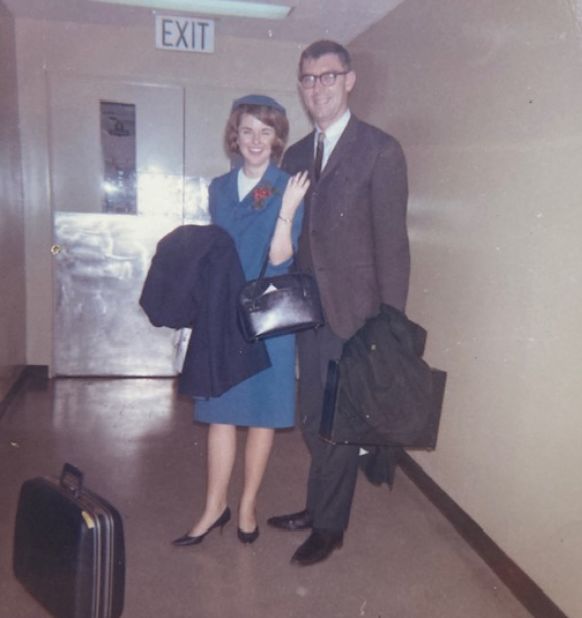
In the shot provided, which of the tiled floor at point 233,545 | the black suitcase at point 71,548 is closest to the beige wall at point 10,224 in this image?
the tiled floor at point 233,545

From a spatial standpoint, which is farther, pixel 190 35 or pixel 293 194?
pixel 190 35

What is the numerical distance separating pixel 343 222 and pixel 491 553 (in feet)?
3.84

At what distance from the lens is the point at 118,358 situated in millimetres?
4117

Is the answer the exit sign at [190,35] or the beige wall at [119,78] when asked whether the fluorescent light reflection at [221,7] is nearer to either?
the exit sign at [190,35]

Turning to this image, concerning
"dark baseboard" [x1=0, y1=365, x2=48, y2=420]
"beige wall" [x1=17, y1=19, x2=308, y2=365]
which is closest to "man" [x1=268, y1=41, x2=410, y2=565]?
"beige wall" [x1=17, y1=19, x2=308, y2=365]

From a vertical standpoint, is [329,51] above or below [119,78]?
below

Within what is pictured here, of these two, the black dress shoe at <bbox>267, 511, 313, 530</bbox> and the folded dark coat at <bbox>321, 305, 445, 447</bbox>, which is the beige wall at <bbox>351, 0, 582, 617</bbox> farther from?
the black dress shoe at <bbox>267, 511, 313, 530</bbox>

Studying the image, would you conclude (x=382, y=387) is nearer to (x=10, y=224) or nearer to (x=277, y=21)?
(x=277, y=21)

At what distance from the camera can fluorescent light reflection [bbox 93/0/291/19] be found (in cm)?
319

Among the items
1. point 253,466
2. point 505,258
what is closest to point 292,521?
point 253,466

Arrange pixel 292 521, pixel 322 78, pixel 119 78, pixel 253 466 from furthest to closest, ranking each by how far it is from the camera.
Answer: pixel 119 78 → pixel 292 521 → pixel 253 466 → pixel 322 78

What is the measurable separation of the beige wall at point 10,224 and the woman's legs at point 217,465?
66.9 inches

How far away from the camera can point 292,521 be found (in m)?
2.33

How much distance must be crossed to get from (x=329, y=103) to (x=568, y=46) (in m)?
0.66
